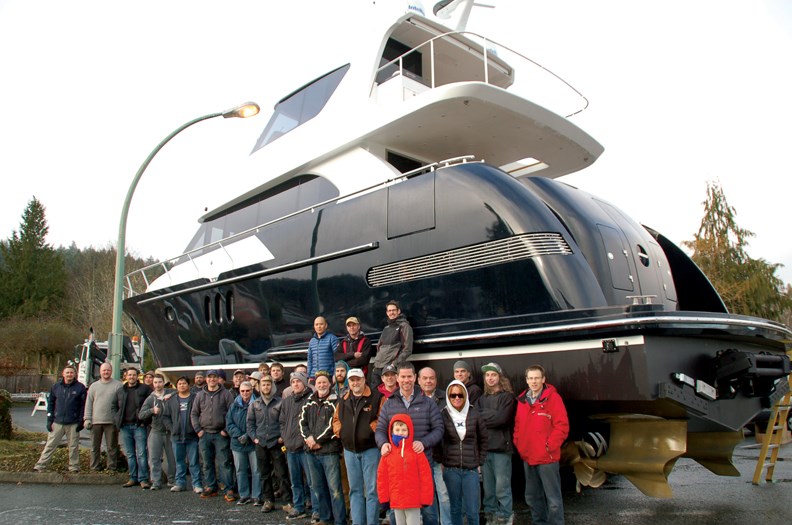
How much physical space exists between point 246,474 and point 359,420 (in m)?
2.35

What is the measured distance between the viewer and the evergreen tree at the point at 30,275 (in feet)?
148

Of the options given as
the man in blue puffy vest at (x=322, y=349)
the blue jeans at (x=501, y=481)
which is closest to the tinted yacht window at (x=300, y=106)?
Answer: the man in blue puffy vest at (x=322, y=349)

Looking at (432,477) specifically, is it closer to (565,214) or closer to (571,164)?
(565,214)

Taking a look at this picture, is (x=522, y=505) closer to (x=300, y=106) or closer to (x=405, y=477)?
(x=405, y=477)

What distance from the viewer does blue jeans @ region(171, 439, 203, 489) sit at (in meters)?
7.58

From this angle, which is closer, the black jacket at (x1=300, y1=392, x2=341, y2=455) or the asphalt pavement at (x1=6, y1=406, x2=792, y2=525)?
the black jacket at (x1=300, y1=392, x2=341, y2=455)

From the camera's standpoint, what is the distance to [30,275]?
46969mm

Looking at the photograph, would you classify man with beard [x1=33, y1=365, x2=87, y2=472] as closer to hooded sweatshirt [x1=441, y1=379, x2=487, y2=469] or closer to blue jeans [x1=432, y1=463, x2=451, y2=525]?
blue jeans [x1=432, y1=463, x2=451, y2=525]

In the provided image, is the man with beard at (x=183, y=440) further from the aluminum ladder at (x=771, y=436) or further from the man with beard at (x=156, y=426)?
the aluminum ladder at (x=771, y=436)

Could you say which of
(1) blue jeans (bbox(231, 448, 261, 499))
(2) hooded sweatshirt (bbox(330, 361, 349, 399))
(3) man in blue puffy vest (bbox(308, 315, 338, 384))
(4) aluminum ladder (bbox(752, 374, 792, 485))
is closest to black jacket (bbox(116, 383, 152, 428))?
(1) blue jeans (bbox(231, 448, 261, 499))

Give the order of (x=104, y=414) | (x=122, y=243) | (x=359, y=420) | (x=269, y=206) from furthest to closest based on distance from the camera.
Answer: (x=269, y=206)
(x=122, y=243)
(x=104, y=414)
(x=359, y=420)

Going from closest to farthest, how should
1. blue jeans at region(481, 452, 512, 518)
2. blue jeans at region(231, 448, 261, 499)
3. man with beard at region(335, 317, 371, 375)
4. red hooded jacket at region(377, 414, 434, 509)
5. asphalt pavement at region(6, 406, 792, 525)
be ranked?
red hooded jacket at region(377, 414, 434, 509)
blue jeans at region(481, 452, 512, 518)
asphalt pavement at region(6, 406, 792, 525)
man with beard at region(335, 317, 371, 375)
blue jeans at region(231, 448, 261, 499)

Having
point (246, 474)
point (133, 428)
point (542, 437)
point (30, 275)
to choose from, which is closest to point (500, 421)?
point (542, 437)

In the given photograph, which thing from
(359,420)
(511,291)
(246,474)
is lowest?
(246,474)
